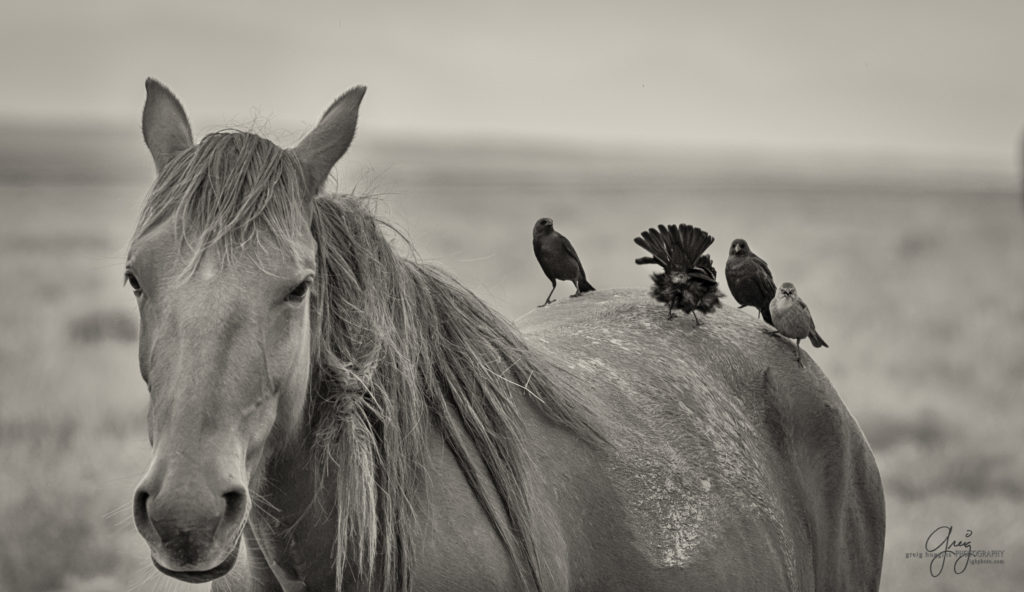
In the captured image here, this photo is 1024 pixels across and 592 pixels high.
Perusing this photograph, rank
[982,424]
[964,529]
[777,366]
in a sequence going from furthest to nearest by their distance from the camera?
[982,424] < [964,529] < [777,366]

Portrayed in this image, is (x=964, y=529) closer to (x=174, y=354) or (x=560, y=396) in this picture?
(x=560, y=396)

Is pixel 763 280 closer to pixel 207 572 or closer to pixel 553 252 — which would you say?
pixel 553 252

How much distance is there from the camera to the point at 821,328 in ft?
50.7

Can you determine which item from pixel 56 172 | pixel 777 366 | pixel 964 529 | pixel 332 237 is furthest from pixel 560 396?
pixel 56 172

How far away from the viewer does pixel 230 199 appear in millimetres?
2666

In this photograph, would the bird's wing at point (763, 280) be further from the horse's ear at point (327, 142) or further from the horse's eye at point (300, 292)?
the horse's eye at point (300, 292)

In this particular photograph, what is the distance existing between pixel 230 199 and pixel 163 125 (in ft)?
1.62

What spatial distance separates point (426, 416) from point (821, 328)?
13.4 meters

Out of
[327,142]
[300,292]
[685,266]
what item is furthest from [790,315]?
[300,292]

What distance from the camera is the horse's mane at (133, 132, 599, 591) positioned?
267 centimetres

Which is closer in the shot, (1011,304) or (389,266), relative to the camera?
(389,266)

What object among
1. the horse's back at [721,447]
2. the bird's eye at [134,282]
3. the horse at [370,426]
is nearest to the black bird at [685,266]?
the horse's back at [721,447]

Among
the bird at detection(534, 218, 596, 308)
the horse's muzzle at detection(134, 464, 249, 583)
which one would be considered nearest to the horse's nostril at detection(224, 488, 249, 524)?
the horse's muzzle at detection(134, 464, 249, 583)

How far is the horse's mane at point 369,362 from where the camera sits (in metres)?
2.67
